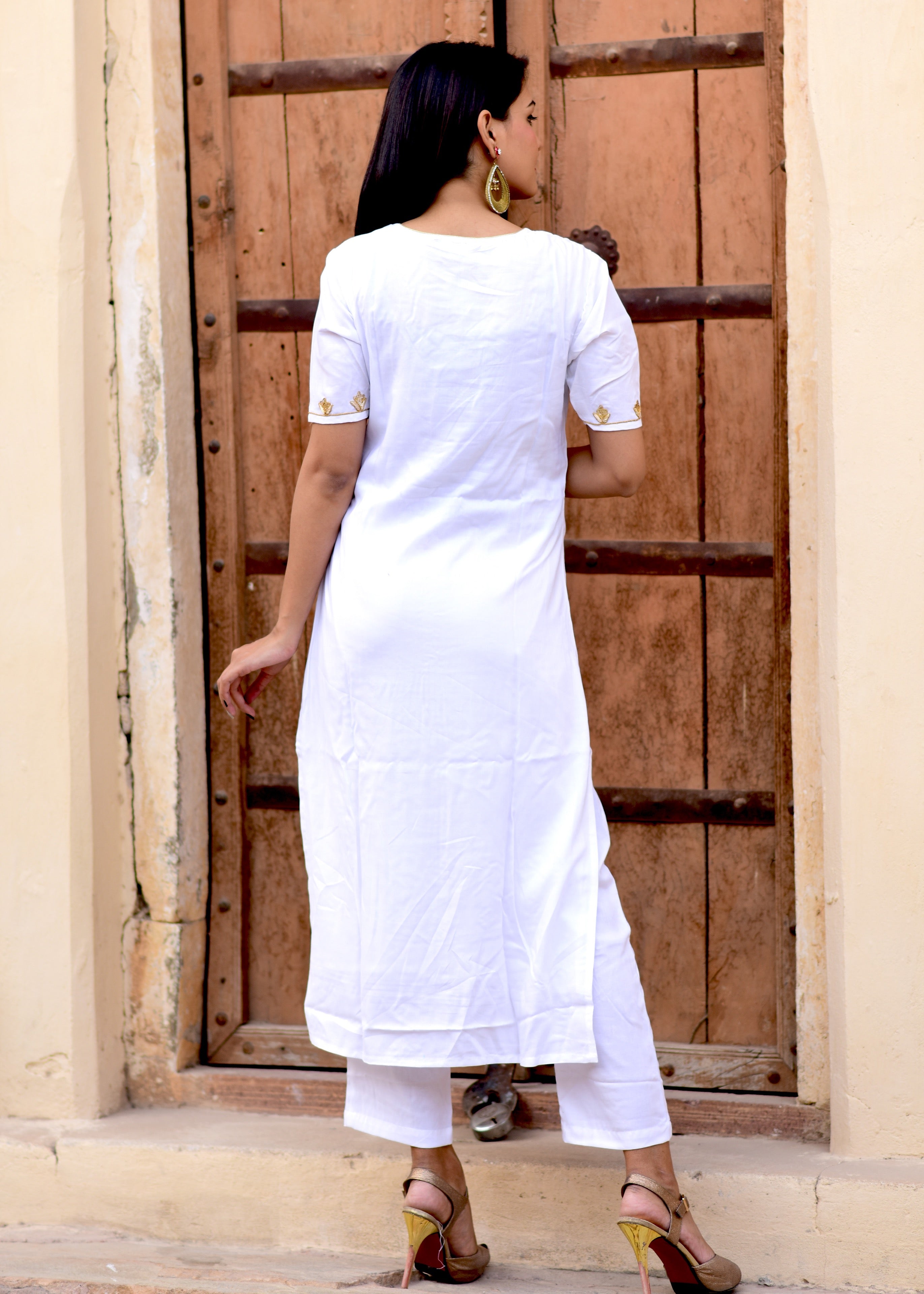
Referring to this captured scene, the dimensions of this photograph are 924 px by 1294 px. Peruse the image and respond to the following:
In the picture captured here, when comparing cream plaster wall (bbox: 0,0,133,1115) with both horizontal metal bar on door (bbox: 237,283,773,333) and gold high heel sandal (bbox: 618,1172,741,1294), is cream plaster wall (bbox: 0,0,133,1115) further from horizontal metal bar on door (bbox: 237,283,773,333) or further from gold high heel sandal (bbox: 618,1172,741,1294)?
gold high heel sandal (bbox: 618,1172,741,1294)

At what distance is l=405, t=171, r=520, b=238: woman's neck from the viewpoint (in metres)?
1.83

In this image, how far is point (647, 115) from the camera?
240 centimetres

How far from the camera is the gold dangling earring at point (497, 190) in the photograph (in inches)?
72.9

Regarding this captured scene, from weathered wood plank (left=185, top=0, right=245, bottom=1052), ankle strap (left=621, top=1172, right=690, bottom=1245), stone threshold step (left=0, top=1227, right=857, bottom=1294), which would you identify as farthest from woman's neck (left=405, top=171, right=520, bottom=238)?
stone threshold step (left=0, top=1227, right=857, bottom=1294)

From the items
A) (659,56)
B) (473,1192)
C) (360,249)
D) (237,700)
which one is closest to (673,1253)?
(473,1192)

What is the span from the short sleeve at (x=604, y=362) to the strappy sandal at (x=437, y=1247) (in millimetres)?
1156

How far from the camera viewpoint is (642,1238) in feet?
6.02

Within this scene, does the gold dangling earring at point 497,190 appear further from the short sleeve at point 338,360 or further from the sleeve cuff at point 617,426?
the sleeve cuff at point 617,426

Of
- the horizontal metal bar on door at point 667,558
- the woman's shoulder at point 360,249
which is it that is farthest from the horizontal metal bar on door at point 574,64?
the horizontal metal bar on door at point 667,558

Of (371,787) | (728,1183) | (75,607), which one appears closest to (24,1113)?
(75,607)

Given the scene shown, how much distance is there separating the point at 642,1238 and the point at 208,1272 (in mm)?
772

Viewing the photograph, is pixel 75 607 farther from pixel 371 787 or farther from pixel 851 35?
pixel 851 35

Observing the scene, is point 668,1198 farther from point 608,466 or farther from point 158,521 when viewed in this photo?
point 158,521

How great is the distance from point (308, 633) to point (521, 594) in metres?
0.89
